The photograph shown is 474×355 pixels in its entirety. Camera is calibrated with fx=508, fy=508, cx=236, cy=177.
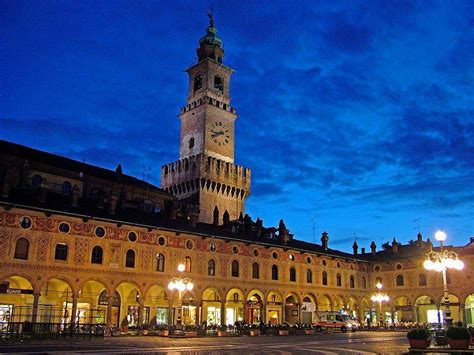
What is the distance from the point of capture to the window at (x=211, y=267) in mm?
43922

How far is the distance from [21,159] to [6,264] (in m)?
12.0

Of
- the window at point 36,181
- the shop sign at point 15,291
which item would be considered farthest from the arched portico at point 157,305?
the window at point 36,181

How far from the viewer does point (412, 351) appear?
19.8 m

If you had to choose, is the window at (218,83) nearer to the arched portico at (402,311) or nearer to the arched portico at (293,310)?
the arched portico at (293,310)

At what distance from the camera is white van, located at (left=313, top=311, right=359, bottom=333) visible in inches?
1818

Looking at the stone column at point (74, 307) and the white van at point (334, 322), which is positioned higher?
the stone column at point (74, 307)

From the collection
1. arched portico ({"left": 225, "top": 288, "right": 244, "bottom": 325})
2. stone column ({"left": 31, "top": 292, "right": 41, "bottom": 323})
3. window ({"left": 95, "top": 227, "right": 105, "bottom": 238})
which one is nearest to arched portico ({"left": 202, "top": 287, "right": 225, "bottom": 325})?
arched portico ({"left": 225, "top": 288, "right": 244, "bottom": 325})

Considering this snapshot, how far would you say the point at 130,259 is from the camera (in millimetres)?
39094

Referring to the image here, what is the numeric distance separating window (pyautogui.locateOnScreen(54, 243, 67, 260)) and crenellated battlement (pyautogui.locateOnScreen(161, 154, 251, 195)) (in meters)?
30.3

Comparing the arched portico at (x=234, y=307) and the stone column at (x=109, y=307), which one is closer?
the stone column at (x=109, y=307)

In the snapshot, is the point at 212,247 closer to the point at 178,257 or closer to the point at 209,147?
the point at 178,257

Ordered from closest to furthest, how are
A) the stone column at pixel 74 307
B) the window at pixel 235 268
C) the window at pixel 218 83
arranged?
the stone column at pixel 74 307 < the window at pixel 235 268 < the window at pixel 218 83

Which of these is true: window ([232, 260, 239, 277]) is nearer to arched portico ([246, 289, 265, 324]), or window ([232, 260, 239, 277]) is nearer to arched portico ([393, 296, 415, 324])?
arched portico ([246, 289, 265, 324])

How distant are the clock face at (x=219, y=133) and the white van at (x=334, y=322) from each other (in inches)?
1188
